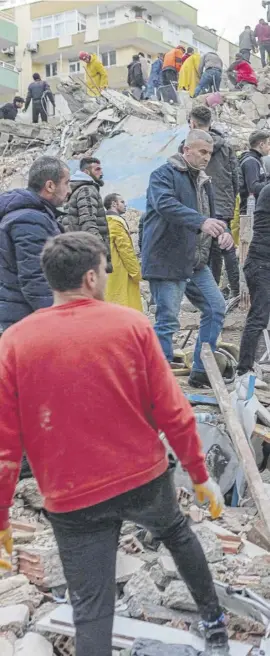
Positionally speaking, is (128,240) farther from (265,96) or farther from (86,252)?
(265,96)

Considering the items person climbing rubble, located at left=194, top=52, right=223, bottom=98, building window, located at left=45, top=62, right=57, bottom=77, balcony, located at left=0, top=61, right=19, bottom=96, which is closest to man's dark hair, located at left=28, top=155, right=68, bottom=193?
person climbing rubble, located at left=194, top=52, right=223, bottom=98

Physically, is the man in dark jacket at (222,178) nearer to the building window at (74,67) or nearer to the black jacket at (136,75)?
the black jacket at (136,75)

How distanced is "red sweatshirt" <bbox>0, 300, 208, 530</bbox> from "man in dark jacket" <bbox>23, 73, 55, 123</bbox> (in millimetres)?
18951

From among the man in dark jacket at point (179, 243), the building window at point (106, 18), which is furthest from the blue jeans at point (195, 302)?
the building window at point (106, 18)

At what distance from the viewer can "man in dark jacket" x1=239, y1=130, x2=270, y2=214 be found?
759cm

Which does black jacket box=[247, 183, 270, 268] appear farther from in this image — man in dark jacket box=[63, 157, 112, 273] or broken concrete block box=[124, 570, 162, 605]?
broken concrete block box=[124, 570, 162, 605]

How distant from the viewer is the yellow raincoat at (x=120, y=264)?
21.2 ft

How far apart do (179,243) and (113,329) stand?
3.08m

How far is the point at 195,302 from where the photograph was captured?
18.8 ft

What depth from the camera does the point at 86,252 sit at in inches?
101

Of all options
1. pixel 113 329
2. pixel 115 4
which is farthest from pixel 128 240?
pixel 115 4

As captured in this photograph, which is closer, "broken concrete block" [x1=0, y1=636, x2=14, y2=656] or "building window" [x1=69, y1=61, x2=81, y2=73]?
"broken concrete block" [x1=0, y1=636, x2=14, y2=656]

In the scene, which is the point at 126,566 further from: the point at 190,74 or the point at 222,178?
the point at 190,74

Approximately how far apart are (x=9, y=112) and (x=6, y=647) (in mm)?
19350
